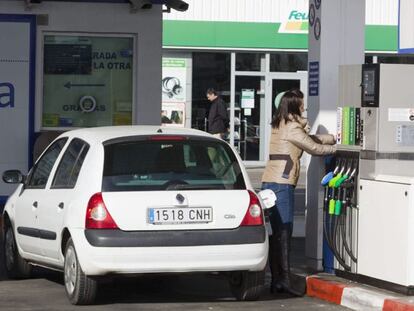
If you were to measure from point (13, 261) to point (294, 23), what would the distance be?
16421mm

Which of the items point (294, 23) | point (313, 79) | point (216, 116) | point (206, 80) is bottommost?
point (216, 116)

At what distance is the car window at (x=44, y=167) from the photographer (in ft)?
32.3

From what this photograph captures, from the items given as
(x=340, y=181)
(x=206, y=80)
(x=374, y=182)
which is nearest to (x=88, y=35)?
(x=340, y=181)

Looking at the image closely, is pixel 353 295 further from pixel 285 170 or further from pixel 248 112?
pixel 248 112

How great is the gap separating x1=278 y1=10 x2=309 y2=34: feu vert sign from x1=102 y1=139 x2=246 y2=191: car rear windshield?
1693 centimetres

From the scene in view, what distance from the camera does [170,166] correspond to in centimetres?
884

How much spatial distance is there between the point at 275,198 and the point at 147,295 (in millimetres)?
1489

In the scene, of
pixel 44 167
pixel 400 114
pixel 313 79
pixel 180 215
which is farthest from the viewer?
pixel 313 79

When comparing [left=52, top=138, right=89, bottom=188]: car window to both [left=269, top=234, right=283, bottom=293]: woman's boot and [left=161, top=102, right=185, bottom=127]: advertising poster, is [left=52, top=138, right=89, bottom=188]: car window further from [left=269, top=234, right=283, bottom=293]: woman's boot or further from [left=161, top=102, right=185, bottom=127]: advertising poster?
[left=161, top=102, right=185, bottom=127]: advertising poster

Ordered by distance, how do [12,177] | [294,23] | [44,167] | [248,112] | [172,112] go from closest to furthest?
[44,167]
[12,177]
[294,23]
[172,112]
[248,112]

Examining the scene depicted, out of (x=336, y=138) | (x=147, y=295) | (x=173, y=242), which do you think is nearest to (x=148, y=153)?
(x=173, y=242)

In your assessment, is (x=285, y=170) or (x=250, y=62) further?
(x=250, y=62)

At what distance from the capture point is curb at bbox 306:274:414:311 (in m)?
8.55

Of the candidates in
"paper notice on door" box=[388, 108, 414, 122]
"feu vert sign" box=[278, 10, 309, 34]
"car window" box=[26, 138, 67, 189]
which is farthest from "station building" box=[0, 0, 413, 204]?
"feu vert sign" box=[278, 10, 309, 34]
